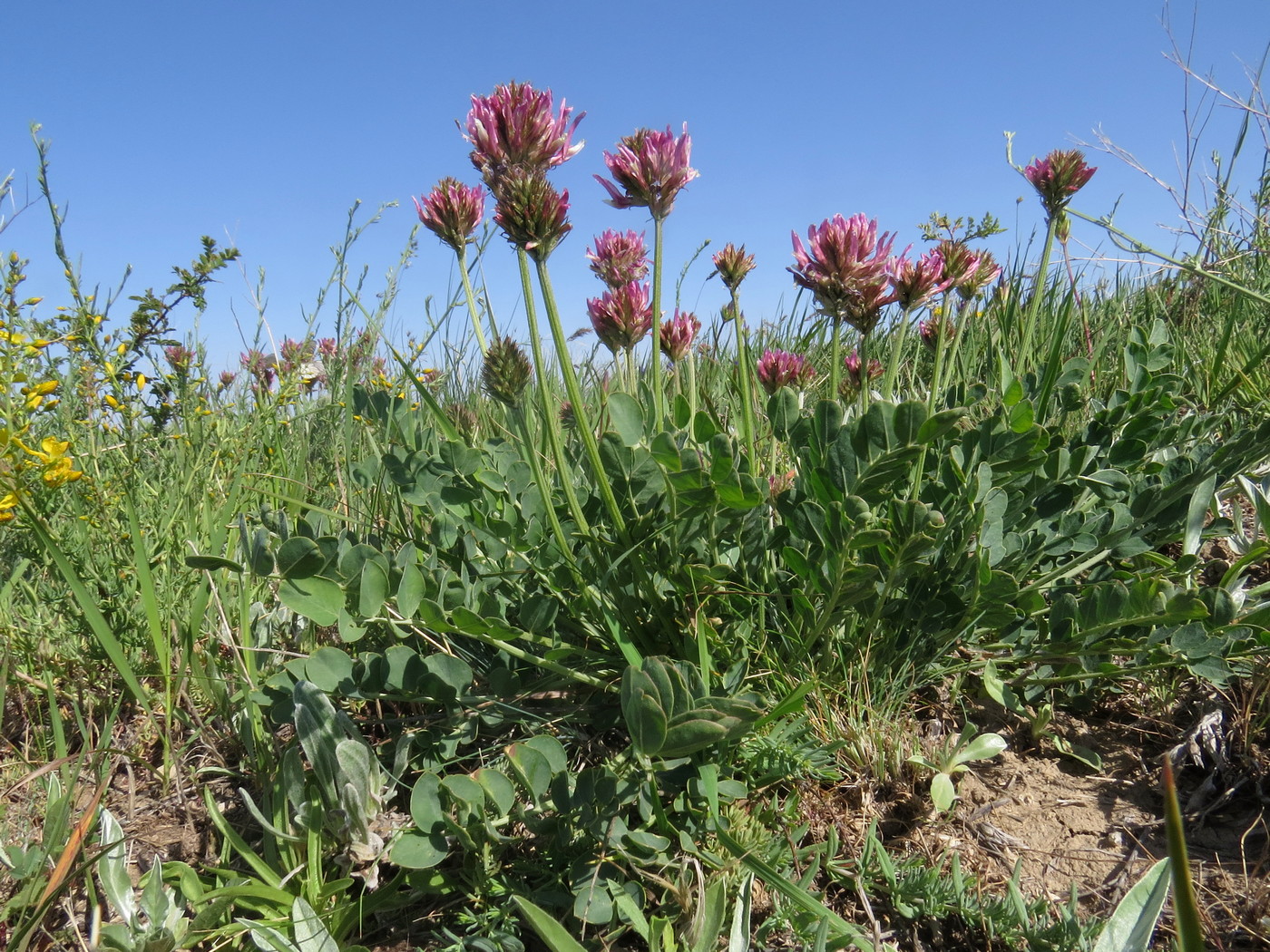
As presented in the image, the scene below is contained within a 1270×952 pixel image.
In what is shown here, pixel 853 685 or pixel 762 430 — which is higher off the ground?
pixel 762 430

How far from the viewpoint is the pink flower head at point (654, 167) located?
5.40 ft

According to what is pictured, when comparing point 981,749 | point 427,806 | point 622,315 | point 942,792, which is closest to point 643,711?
point 427,806

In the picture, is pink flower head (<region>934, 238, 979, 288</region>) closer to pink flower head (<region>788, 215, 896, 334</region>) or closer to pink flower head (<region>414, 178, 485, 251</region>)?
pink flower head (<region>788, 215, 896, 334</region>)

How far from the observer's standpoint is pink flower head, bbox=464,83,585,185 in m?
1.49

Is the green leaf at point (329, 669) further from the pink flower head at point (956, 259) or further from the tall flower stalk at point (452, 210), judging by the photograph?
the pink flower head at point (956, 259)

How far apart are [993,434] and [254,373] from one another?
2.55 m

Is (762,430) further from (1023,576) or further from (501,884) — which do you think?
(501,884)

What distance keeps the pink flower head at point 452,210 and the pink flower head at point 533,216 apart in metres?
0.38

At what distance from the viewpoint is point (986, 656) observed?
1781 mm

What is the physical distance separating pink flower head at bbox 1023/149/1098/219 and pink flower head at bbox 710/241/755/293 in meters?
0.75

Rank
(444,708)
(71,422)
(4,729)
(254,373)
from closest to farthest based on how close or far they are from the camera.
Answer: (444,708) → (4,729) → (71,422) → (254,373)

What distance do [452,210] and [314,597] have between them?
90 cm

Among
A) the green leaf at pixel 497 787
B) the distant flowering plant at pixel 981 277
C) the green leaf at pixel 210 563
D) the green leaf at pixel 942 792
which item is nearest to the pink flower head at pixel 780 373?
the distant flowering plant at pixel 981 277

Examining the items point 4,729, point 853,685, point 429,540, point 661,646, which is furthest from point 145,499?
point 853,685
